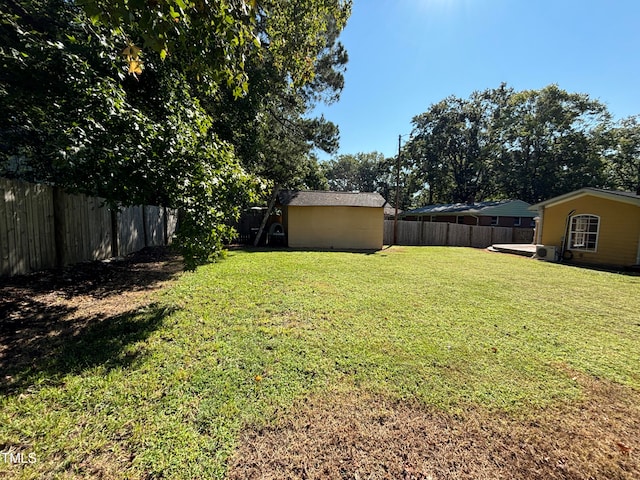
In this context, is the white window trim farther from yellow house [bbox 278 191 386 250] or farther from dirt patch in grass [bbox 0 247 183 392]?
dirt patch in grass [bbox 0 247 183 392]

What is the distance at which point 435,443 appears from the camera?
202cm

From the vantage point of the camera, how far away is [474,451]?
1.95 metres

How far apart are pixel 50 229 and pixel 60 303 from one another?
2.34 metres

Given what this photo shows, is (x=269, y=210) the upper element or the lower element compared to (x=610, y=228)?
upper

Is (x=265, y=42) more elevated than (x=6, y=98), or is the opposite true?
(x=265, y=42)

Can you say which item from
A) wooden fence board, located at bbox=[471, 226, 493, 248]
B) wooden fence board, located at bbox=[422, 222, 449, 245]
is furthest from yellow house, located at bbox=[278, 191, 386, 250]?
wooden fence board, located at bbox=[471, 226, 493, 248]

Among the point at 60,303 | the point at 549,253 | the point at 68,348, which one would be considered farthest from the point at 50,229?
the point at 549,253

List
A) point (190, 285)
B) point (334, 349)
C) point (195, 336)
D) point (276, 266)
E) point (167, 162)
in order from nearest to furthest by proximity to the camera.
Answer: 1. point (334, 349)
2. point (195, 336)
3. point (167, 162)
4. point (190, 285)
5. point (276, 266)

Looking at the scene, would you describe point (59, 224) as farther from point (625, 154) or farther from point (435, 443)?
point (625, 154)

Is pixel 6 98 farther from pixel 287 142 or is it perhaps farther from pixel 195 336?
pixel 287 142

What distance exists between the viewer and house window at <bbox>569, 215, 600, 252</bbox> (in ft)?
38.0

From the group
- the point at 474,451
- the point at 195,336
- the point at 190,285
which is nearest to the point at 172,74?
the point at 190,285

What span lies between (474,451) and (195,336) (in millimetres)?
3189

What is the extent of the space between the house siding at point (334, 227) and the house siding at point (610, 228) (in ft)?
28.0
